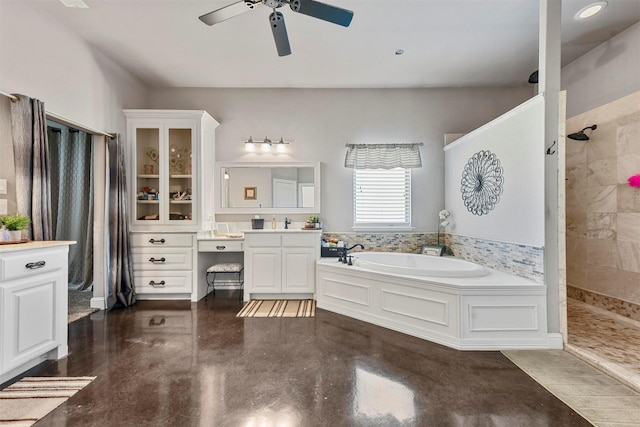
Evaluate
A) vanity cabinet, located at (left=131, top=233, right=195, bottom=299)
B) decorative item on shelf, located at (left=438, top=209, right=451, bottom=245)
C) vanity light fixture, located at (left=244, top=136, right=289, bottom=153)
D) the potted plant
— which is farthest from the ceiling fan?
decorative item on shelf, located at (left=438, top=209, right=451, bottom=245)

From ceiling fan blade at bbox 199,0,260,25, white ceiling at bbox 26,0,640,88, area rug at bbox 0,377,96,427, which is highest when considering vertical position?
white ceiling at bbox 26,0,640,88

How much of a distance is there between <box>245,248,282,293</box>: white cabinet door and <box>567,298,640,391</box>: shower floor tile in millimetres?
2984

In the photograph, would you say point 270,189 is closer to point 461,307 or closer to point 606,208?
point 461,307

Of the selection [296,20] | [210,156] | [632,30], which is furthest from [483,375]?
[210,156]

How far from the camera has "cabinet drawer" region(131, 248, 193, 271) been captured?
3760 mm

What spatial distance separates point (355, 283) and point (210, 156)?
108 inches

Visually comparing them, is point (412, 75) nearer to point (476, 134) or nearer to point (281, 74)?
point (476, 134)

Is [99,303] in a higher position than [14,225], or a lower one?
lower

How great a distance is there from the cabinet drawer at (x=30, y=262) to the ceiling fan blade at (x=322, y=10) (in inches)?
99.4

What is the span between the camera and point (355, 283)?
3232 millimetres

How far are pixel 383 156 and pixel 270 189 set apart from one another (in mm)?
1748

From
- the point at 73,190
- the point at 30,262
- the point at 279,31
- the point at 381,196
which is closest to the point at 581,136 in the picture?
the point at 381,196

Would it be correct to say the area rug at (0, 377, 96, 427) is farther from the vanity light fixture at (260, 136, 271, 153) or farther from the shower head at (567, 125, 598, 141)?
the shower head at (567, 125, 598, 141)

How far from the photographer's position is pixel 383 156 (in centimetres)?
429
